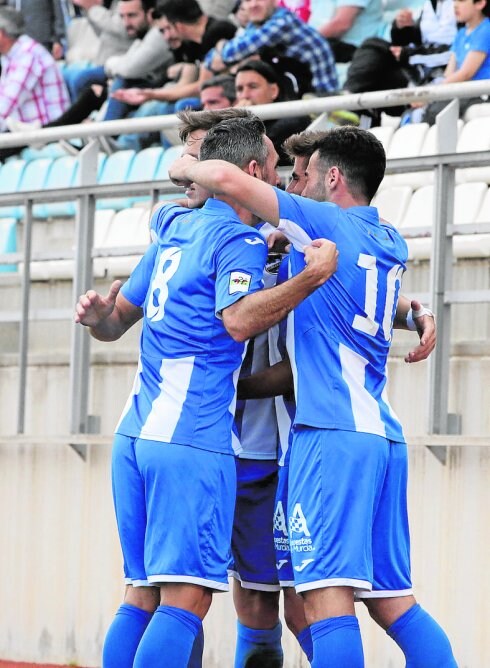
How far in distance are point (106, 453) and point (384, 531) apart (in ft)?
8.88

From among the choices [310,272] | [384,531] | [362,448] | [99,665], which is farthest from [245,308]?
[99,665]

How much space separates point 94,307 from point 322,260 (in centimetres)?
102

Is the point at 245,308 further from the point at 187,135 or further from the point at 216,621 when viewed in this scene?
the point at 216,621

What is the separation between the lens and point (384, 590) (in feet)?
15.5

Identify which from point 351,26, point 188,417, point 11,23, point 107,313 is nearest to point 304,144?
point 107,313

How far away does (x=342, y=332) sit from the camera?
15.3 ft

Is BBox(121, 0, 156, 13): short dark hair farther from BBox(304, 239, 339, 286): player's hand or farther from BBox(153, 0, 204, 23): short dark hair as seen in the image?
BBox(304, 239, 339, 286): player's hand

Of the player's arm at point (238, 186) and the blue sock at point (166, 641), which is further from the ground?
the player's arm at point (238, 186)

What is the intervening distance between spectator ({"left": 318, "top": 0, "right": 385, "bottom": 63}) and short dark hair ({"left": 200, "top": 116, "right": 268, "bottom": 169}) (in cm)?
640

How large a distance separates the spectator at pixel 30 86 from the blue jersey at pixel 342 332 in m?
7.82

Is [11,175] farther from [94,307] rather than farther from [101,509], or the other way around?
[94,307]

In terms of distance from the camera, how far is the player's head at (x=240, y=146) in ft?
15.7

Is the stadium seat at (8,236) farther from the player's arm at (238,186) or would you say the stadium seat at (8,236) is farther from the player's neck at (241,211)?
the player's arm at (238,186)

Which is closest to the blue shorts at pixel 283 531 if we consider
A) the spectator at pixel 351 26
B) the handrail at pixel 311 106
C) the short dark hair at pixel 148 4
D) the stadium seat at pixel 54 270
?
the handrail at pixel 311 106
